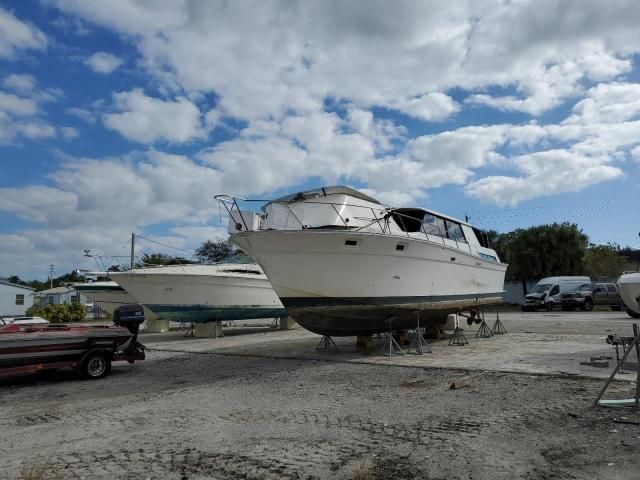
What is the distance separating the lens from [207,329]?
17781mm

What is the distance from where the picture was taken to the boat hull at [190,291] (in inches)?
668

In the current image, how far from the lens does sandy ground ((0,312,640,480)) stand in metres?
4.14

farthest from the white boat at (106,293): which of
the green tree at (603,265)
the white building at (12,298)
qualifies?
the green tree at (603,265)

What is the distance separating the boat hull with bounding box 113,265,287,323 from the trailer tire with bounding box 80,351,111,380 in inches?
298

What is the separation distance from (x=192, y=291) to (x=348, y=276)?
8.78 metres

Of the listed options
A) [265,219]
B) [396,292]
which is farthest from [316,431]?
[265,219]

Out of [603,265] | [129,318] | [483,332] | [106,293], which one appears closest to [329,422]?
[129,318]

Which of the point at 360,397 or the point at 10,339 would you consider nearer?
the point at 360,397

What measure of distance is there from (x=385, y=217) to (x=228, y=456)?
676cm

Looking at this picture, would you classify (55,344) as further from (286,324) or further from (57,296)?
(57,296)

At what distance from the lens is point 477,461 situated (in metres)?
4.11

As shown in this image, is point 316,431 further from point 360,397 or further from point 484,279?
point 484,279

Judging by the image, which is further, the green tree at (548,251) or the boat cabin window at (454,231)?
the green tree at (548,251)

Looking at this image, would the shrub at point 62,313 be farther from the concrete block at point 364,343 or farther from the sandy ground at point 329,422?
the concrete block at point 364,343
